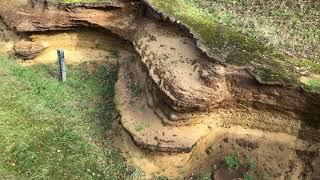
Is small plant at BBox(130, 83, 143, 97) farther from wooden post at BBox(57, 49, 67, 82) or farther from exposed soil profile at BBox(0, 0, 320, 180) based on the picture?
wooden post at BBox(57, 49, 67, 82)

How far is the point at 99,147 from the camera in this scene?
A: 10.0 metres

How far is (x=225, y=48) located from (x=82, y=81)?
3958 millimetres

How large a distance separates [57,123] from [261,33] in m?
5.25

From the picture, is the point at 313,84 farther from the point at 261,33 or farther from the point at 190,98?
the point at 261,33

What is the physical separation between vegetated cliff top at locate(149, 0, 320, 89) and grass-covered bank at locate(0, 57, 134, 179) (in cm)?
271

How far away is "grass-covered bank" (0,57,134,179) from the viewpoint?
9.52 m

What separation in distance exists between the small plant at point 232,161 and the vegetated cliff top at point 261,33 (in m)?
1.72

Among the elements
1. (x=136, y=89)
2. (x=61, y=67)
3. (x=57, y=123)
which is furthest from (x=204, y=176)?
(x=61, y=67)

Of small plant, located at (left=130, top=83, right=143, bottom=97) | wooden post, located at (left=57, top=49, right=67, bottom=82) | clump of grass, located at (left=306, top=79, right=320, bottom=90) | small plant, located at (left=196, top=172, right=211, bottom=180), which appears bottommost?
small plant, located at (left=196, top=172, right=211, bottom=180)

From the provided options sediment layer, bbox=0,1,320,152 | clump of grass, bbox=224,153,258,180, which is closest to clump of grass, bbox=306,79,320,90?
sediment layer, bbox=0,1,320,152

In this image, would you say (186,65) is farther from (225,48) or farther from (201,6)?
(201,6)

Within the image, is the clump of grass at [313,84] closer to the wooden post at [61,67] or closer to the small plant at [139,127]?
the small plant at [139,127]

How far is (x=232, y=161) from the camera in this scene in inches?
364

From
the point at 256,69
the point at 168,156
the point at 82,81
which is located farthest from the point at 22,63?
the point at 256,69
